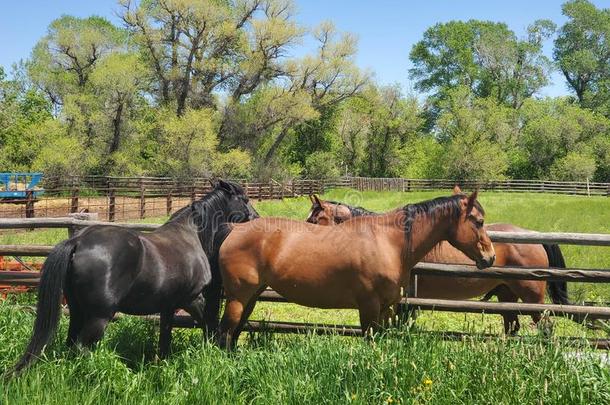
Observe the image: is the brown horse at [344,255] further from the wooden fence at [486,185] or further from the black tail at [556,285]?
the wooden fence at [486,185]

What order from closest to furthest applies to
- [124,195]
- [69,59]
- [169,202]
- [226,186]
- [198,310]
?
1. [198,310]
2. [226,186]
3. [169,202]
4. [124,195]
5. [69,59]

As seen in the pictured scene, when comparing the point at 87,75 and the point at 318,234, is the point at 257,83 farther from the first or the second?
the point at 318,234

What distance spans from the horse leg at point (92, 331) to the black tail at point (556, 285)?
4.82m

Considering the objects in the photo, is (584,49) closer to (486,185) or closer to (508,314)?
(486,185)

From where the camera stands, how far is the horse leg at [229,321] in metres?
5.01

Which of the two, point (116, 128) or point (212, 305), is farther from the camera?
point (116, 128)

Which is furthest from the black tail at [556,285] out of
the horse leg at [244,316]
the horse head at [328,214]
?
the horse leg at [244,316]

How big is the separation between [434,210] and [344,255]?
0.99 m

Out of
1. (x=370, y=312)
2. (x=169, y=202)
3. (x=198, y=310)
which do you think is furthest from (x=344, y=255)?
(x=169, y=202)

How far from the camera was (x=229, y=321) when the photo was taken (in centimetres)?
501

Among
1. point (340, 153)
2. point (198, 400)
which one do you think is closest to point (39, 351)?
point (198, 400)

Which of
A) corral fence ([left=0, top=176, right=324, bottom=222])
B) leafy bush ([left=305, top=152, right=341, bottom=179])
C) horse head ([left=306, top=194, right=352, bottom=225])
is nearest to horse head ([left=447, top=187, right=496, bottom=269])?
horse head ([left=306, top=194, right=352, bottom=225])

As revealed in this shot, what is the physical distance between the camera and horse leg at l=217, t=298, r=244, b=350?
16.4ft

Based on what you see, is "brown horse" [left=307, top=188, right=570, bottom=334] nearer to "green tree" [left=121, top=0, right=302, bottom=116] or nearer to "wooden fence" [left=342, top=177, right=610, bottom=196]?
"green tree" [left=121, top=0, right=302, bottom=116]
